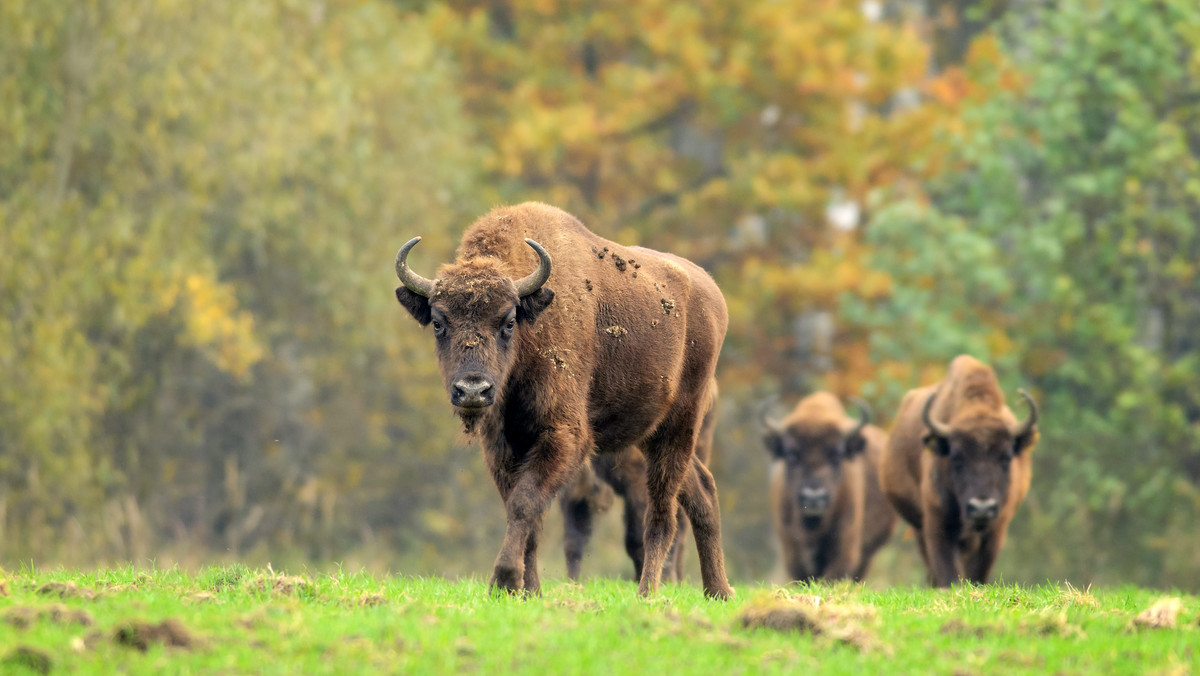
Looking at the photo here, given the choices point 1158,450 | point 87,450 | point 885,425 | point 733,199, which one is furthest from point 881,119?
point 87,450

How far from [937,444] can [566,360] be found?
6.51 m

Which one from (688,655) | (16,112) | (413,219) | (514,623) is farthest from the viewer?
(413,219)

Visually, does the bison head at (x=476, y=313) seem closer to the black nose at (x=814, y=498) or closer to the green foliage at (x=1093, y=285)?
the black nose at (x=814, y=498)

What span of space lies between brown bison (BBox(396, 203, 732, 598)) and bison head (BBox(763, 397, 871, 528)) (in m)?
6.86

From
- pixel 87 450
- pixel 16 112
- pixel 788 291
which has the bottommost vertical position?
pixel 87 450

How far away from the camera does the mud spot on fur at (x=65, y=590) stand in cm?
822

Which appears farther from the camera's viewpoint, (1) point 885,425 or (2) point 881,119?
(2) point 881,119

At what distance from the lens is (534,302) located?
31.0 ft

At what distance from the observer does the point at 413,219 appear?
26672 mm

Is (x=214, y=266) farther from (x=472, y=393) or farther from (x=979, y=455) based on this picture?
(x=472, y=393)

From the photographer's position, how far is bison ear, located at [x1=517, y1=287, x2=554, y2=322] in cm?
944

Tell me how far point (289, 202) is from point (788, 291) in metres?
9.72

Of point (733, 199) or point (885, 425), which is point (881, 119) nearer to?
point (733, 199)

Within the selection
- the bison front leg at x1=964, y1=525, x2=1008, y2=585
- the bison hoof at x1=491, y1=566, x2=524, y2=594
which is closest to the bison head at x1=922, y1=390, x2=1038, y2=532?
→ the bison front leg at x1=964, y1=525, x2=1008, y2=585
